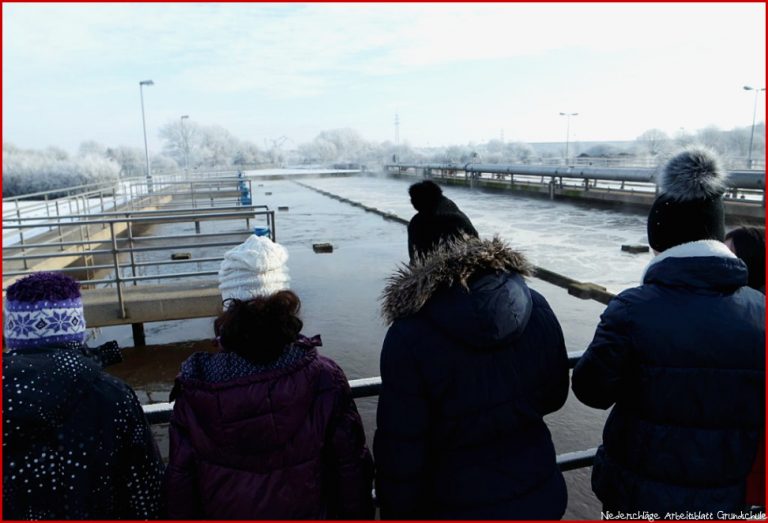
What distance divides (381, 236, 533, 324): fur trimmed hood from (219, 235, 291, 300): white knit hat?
0.49m

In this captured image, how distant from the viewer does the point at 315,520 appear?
1572 millimetres

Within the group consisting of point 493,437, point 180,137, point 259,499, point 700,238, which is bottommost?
point 259,499

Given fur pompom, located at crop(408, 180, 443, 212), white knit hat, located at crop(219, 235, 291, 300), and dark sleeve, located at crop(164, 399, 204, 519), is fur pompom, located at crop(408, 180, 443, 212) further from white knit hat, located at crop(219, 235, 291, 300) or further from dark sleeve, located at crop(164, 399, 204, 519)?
dark sleeve, located at crop(164, 399, 204, 519)

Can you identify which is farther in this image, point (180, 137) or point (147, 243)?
point (180, 137)

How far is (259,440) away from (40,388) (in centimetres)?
54

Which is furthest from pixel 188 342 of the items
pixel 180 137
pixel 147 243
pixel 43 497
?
pixel 180 137

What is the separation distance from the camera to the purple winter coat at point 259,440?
4.78ft

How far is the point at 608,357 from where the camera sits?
1627 millimetres

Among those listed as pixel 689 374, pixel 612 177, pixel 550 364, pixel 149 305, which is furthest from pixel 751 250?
pixel 612 177

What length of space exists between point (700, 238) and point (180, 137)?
9666cm

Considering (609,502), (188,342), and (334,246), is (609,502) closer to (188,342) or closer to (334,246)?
(188,342)

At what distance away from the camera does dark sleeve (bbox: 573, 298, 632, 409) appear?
1612mm

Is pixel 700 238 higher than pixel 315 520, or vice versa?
pixel 700 238

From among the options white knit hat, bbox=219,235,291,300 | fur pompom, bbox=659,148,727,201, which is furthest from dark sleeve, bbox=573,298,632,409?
white knit hat, bbox=219,235,291,300
